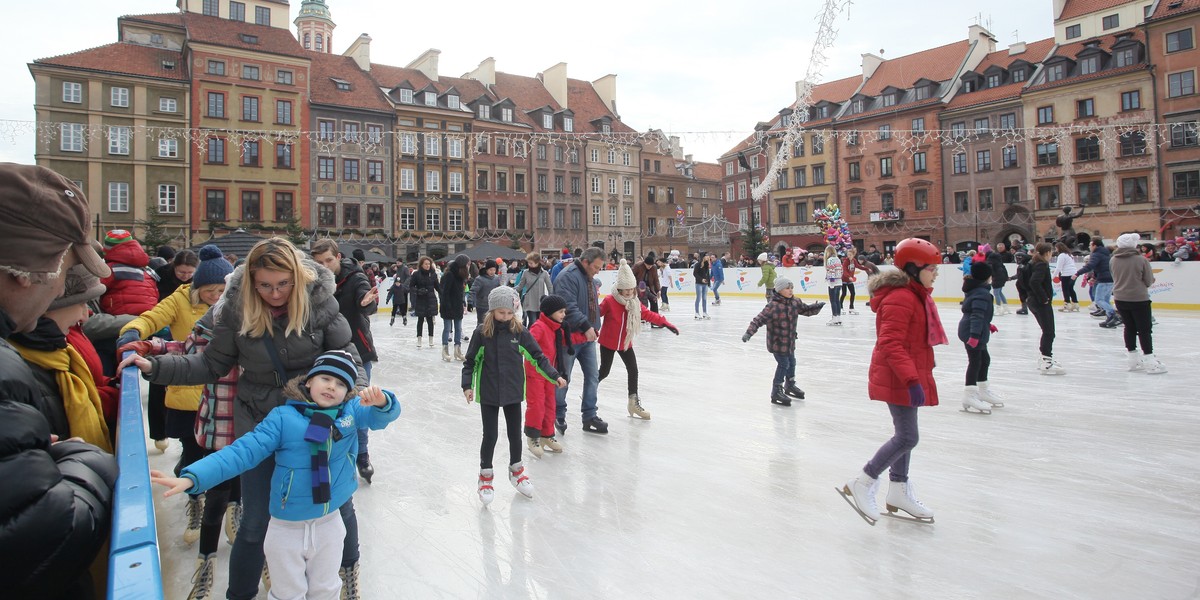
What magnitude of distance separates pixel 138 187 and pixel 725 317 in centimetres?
3016

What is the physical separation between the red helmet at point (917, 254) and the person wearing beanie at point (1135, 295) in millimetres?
5621

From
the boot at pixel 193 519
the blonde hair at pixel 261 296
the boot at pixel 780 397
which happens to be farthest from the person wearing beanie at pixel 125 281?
the boot at pixel 780 397

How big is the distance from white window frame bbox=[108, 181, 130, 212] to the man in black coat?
34.3 meters

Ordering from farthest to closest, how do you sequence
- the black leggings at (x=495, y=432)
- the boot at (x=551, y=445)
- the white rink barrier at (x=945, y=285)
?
the white rink barrier at (x=945, y=285) < the boot at (x=551, y=445) < the black leggings at (x=495, y=432)

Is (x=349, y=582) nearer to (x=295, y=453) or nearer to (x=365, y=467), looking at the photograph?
(x=295, y=453)

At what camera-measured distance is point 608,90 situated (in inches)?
2053

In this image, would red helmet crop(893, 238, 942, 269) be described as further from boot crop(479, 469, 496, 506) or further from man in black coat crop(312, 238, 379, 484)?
man in black coat crop(312, 238, 379, 484)

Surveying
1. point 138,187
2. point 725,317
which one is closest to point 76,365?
point 725,317

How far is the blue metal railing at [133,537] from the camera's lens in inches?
41.7

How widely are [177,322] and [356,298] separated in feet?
3.74

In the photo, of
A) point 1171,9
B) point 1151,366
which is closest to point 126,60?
point 1151,366

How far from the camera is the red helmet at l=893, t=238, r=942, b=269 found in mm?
3863

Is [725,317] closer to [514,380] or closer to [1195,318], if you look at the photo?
[1195,318]

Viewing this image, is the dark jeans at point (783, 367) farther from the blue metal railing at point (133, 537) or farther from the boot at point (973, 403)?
the blue metal railing at point (133, 537)
